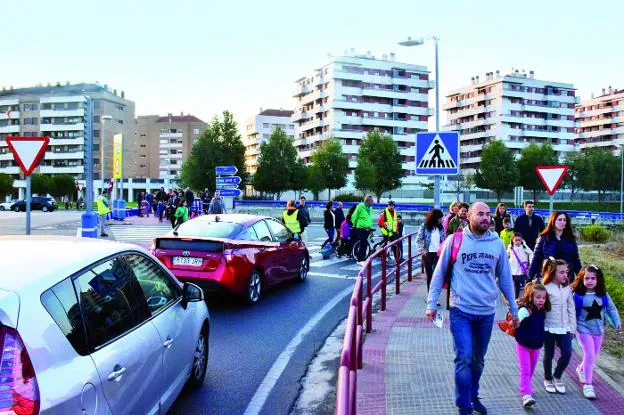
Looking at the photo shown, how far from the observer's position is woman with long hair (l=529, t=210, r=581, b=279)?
24.3 feet

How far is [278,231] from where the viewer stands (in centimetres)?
1166

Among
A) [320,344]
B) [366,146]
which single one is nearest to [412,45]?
[320,344]

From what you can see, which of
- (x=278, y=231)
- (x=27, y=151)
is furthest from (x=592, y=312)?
(x=27, y=151)

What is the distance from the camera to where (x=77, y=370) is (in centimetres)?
288

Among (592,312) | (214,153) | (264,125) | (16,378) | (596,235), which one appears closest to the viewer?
(16,378)

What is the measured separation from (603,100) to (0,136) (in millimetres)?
123983

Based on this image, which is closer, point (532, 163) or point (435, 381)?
point (435, 381)

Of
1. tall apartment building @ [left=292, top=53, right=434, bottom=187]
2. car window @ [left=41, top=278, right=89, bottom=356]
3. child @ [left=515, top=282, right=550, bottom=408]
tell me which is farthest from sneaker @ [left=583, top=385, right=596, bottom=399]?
tall apartment building @ [left=292, top=53, right=434, bottom=187]

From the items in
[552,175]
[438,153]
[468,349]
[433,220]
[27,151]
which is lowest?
[468,349]

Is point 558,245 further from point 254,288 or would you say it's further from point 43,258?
point 43,258

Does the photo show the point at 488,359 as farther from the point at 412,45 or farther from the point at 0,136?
the point at 0,136

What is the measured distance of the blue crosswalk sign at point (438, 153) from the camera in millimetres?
12797

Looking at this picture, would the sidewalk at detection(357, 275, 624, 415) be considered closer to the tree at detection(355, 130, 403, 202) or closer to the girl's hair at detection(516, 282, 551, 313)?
the girl's hair at detection(516, 282, 551, 313)

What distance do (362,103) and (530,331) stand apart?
94935mm
